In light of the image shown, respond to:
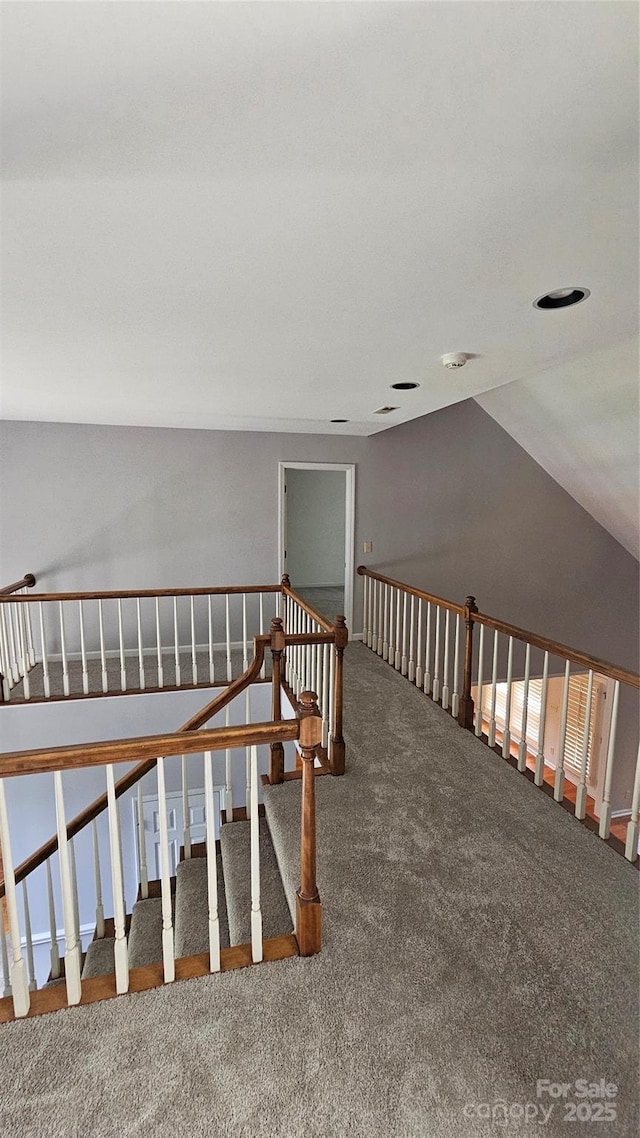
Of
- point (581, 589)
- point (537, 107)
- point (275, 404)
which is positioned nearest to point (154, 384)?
point (275, 404)

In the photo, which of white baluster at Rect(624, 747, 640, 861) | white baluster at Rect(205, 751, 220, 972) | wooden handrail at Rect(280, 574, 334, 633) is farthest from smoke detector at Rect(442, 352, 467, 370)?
white baluster at Rect(205, 751, 220, 972)

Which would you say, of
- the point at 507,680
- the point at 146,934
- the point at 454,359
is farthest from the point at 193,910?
the point at 454,359

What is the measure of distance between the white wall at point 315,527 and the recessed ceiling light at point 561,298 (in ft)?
17.9

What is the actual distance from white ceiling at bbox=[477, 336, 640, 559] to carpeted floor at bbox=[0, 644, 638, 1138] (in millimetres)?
3002

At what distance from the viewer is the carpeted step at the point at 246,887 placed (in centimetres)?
210

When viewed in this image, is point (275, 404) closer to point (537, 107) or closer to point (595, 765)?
point (537, 107)

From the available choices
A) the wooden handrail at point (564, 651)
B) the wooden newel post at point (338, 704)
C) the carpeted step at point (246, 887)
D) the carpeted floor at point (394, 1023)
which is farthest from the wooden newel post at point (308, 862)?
the wooden handrail at point (564, 651)

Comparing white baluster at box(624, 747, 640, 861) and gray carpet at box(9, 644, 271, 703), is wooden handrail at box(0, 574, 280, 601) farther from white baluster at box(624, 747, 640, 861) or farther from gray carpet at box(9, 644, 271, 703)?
white baluster at box(624, 747, 640, 861)

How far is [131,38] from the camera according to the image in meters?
0.83

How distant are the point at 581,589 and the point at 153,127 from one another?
657cm

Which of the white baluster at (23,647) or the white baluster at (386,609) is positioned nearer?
the white baluster at (23,647)

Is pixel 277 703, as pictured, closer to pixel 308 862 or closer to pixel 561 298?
pixel 308 862

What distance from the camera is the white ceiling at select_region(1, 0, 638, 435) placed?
32.8 inches

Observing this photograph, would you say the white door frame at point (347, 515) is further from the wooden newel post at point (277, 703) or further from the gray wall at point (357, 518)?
the wooden newel post at point (277, 703)
